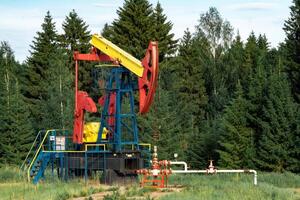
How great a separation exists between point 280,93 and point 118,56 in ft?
36.3

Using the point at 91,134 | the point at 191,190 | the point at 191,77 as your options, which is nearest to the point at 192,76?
the point at 191,77

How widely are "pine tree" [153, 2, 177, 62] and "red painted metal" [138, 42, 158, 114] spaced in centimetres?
2884

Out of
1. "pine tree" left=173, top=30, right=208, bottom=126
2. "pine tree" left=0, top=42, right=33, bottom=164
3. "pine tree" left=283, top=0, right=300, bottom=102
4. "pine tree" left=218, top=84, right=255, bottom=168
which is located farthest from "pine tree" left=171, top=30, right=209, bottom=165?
"pine tree" left=218, top=84, right=255, bottom=168

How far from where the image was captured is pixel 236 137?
35219 millimetres

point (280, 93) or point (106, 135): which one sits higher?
point (280, 93)

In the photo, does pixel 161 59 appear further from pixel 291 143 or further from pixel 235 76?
pixel 291 143

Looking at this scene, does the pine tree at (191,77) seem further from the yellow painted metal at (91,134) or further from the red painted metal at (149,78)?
the red painted metal at (149,78)

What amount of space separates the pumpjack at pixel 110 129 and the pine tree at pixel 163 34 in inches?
1023

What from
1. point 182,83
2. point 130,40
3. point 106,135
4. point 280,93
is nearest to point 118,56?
point 106,135

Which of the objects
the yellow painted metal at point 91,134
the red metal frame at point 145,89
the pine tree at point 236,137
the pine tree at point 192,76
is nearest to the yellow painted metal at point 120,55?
the red metal frame at point 145,89

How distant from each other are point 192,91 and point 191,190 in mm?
38961

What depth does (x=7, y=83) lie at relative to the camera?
136 ft

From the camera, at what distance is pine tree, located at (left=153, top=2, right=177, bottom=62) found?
5372 cm

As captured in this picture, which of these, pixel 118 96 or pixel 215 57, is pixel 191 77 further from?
pixel 118 96
